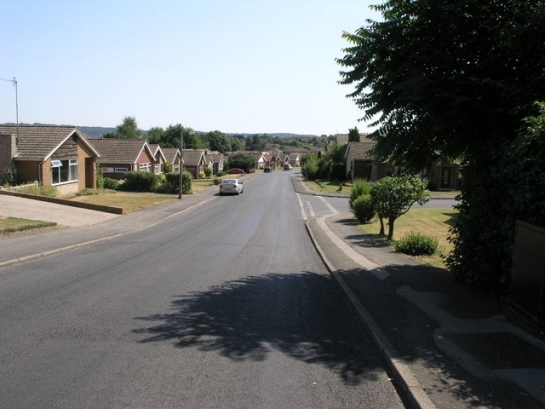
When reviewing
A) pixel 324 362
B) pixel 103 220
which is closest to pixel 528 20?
pixel 324 362

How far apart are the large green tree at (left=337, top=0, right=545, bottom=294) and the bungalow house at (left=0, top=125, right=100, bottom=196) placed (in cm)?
2593

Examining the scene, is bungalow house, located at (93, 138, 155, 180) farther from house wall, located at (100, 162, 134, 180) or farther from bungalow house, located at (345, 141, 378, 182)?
bungalow house, located at (345, 141, 378, 182)

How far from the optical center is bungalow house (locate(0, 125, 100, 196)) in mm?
30297

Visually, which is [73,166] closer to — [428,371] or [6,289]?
[6,289]

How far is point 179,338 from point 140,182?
41.1 meters

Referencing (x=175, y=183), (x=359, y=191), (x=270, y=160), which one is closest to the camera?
(x=359, y=191)

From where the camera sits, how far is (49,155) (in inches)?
1212

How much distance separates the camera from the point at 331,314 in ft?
25.6

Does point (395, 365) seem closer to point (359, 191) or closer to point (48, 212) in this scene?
point (48, 212)

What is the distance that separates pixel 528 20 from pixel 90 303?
8372mm

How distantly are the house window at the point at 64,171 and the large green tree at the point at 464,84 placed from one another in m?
27.0

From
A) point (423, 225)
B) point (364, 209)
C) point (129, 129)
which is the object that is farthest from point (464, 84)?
point (129, 129)

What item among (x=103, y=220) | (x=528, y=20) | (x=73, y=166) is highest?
(x=528, y=20)

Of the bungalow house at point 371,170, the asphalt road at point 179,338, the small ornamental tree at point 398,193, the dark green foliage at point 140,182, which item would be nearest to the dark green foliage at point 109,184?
the dark green foliage at point 140,182
